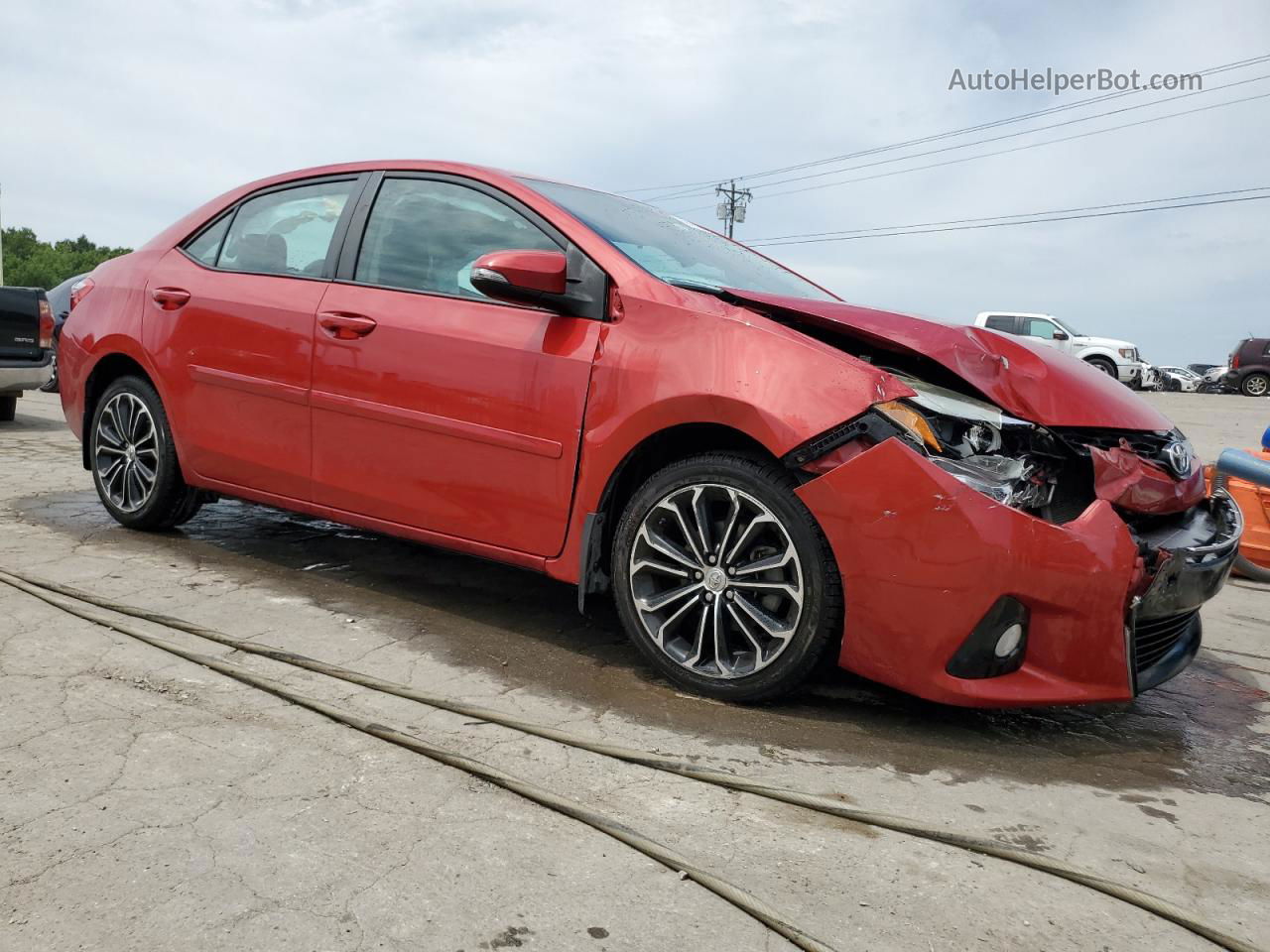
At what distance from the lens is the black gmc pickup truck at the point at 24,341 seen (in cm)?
980

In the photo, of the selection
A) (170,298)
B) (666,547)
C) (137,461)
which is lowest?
(137,461)

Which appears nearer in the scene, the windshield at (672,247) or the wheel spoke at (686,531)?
the wheel spoke at (686,531)

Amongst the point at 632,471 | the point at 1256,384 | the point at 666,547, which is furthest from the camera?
the point at 1256,384

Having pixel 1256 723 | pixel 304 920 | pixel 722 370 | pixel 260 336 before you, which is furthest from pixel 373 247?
pixel 1256 723

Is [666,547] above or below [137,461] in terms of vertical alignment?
above

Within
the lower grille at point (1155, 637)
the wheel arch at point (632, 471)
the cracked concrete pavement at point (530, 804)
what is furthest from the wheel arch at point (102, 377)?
the lower grille at point (1155, 637)

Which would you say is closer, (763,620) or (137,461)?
(763,620)

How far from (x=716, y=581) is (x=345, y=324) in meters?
1.68

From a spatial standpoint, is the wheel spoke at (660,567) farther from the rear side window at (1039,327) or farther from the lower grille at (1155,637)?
the rear side window at (1039,327)

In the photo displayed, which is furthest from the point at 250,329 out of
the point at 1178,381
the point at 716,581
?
the point at 1178,381

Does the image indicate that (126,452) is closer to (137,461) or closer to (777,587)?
(137,461)

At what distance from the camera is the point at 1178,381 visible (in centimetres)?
4075

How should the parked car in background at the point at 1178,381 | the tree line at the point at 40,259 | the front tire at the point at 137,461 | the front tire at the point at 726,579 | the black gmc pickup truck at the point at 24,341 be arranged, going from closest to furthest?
the front tire at the point at 726,579 < the front tire at the point at 137,461 < the black gmc pickup truck at the point at 24,341 < the parked car in background at the point at 1178,381 < the tree line at the point at 40,259

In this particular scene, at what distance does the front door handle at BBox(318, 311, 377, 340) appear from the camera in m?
3.81
